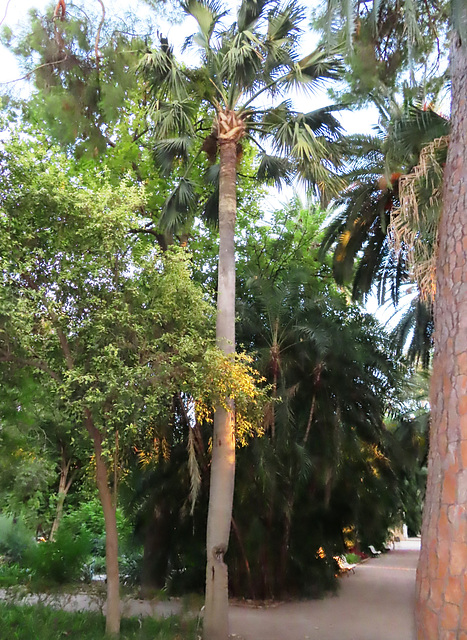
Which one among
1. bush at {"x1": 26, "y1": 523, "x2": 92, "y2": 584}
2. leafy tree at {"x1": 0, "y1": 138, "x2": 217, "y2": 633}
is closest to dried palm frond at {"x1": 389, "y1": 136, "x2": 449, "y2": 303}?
leafy tree at {"x1": 0, "y1": 138, "x2": 217, "y2": 633}

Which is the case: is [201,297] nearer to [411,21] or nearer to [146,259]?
[146,259]

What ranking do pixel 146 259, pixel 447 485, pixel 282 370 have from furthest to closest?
pixel 282 370 → pixel 146 259 → pixel 447 485

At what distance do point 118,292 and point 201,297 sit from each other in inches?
60.9

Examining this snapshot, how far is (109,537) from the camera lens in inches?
335

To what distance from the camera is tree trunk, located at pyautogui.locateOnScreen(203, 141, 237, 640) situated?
28.1ft

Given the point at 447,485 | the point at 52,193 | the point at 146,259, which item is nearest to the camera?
the point at 447,485

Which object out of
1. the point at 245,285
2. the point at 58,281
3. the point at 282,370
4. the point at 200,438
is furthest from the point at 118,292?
the point at 245,285

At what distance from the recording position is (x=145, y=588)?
523 inches

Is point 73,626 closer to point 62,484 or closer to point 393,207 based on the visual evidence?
point 393,207

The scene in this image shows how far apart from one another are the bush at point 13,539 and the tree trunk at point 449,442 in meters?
17.7

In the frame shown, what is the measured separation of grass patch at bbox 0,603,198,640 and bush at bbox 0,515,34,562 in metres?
9.62

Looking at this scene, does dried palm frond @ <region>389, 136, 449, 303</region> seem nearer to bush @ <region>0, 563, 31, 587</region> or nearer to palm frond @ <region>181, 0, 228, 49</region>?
palm frond @ <region>181, 0, 228, 49</region>

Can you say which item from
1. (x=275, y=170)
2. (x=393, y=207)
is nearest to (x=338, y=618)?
(x=393, y=207)

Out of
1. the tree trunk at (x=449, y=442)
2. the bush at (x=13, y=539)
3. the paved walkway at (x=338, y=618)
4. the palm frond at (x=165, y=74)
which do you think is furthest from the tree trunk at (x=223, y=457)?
the bush at (x=13, y=539)
